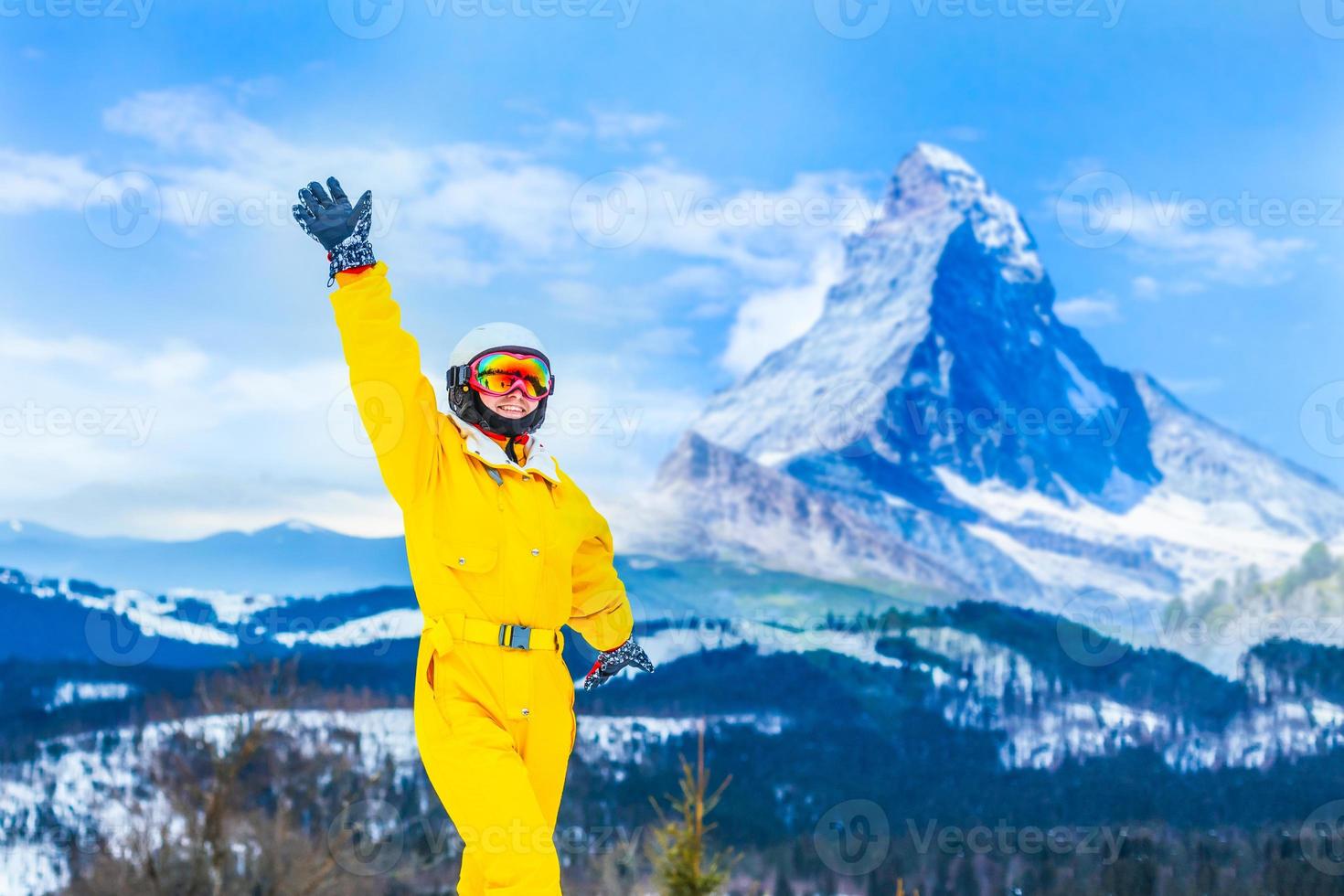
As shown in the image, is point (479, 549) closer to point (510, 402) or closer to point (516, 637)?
point (516, 637)

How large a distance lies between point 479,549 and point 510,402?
646 millimetres

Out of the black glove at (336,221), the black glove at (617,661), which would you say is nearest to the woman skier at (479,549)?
the black glove at (336,221)

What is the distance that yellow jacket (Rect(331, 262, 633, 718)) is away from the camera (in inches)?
201

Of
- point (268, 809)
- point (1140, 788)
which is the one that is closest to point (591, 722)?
point (268, 809)

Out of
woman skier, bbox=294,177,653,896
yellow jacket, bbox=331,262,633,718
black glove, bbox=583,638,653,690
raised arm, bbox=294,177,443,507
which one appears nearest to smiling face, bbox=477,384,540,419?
woman skier, bbox=294,177,653,896

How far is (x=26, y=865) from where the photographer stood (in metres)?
126

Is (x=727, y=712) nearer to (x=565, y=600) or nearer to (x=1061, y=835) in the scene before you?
(x=1061, y=835)

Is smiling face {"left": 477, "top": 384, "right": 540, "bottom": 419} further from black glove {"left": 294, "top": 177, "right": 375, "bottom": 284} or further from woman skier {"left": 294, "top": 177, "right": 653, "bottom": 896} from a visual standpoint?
black glove {"left": 294, "top": 177, "right": 375, "bottom": 284}

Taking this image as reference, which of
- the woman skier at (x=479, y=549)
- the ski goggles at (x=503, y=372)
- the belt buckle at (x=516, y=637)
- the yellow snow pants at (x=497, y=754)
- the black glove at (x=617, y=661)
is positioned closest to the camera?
the yellow snow pants at (x=497, y=754)

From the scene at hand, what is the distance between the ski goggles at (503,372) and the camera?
555 cm

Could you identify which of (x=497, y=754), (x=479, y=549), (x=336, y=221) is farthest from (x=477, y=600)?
(x=336, y=221)

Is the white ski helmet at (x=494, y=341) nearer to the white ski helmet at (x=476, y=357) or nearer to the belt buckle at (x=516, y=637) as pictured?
the white ski helmet at (x=476, y=357)

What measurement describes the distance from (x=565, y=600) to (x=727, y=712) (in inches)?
6644

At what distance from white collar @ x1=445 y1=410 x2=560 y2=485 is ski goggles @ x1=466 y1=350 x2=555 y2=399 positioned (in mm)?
168
